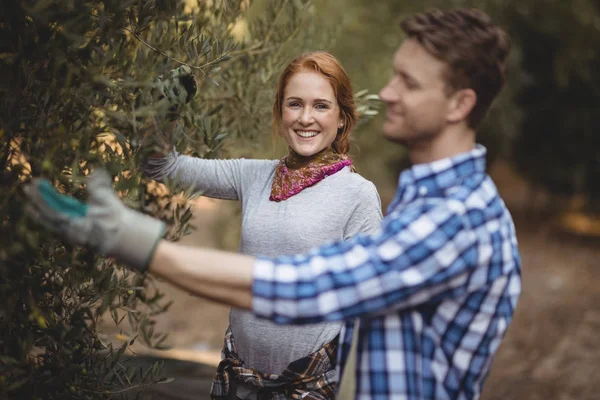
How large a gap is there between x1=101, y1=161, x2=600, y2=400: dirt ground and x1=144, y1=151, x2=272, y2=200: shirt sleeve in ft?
9.45

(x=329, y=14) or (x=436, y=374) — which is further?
(x=329, y=14)

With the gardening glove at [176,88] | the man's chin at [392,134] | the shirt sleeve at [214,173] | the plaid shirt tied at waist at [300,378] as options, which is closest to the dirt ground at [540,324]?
the shirt sleeve at [214,173]

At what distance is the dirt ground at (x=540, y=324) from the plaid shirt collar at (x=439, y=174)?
4.04 m

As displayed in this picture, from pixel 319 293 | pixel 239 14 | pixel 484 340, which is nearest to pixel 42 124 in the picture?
pixel 319 293

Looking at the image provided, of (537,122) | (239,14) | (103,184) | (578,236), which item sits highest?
(537,122)

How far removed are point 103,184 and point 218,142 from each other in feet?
5.18

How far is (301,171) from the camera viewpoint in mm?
2916

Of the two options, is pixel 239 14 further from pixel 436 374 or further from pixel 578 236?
pixel 578 236

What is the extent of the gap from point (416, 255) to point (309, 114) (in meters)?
1.27

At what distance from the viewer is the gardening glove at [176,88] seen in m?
2.51

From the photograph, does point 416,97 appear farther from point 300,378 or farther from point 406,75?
point 300,378

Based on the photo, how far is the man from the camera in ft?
5.83

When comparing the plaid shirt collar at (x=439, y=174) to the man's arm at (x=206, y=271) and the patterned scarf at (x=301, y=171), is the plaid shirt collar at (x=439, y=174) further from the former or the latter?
the patterned scarf at (x=301, y=171)

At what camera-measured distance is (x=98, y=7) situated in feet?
7.64
